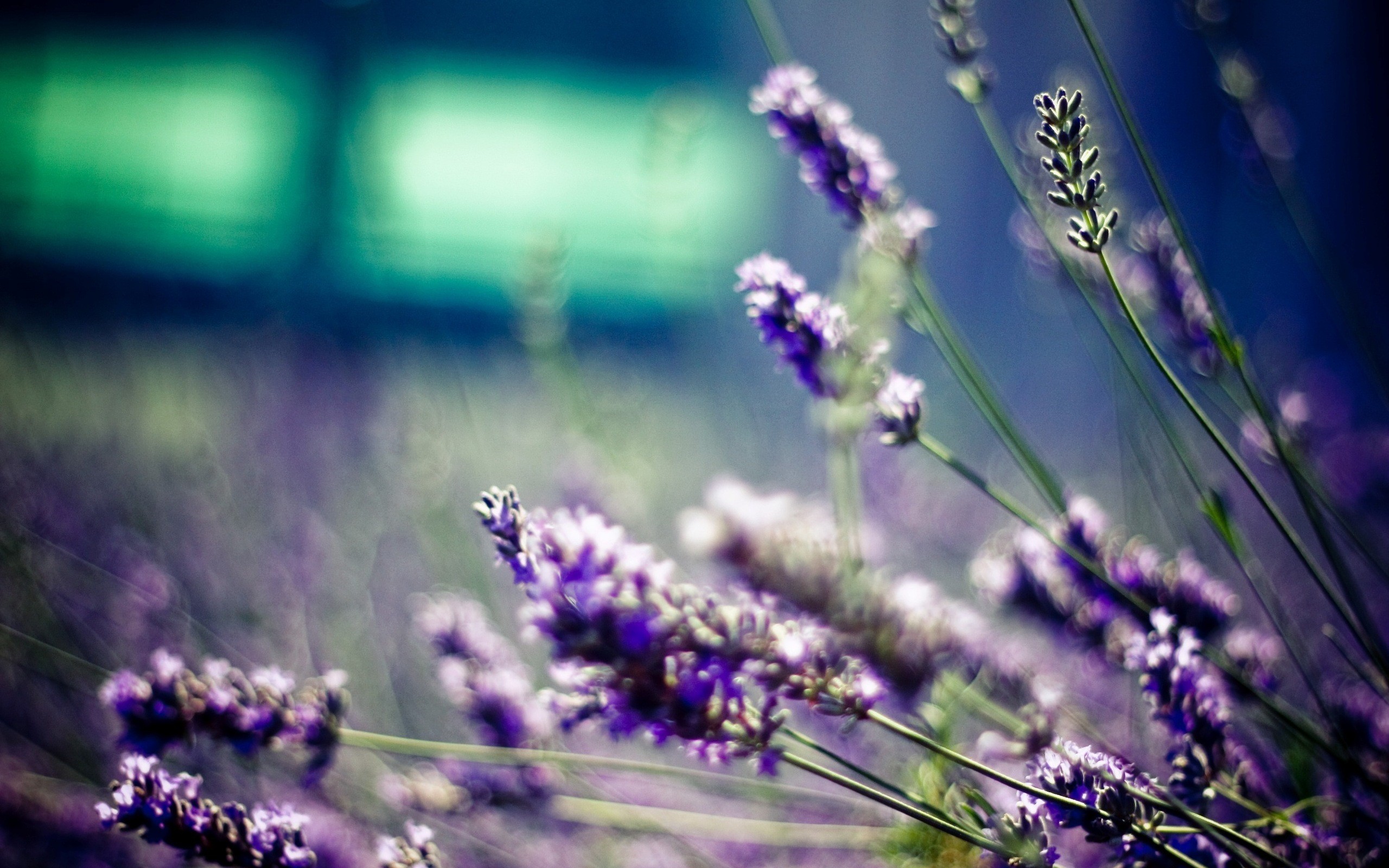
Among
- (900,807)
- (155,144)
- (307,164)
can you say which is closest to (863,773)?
(900,807)

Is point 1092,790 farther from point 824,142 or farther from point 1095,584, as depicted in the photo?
point 824,142

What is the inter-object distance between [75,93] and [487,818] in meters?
7.88

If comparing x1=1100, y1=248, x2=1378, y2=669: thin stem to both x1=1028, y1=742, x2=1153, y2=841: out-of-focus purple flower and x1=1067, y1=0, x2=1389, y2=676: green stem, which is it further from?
x1=1028, y1=742, x2=1153, y2=841: out-of-focus purple flower

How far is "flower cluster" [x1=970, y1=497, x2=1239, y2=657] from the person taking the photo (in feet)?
2.51

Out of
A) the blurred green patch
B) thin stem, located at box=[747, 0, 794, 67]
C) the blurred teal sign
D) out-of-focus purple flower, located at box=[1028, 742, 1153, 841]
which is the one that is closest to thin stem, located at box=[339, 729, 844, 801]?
out-of-focus purple flower, located at box=[1028, 742, 1153, 841]

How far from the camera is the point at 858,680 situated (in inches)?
22.6

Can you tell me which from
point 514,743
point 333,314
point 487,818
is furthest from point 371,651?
point 333,314

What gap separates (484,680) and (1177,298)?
2.65 ft

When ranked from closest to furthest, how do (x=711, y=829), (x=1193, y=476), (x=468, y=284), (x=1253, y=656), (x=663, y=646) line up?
(x=663, y=646), (x=1193, y=476), (x=1253, y=656), (x=711, y=829), (x=468, y=284)

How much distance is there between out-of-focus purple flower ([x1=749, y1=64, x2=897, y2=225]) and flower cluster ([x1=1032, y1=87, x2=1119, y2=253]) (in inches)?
6.8

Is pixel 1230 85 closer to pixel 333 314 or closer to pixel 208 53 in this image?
pixel 333 314

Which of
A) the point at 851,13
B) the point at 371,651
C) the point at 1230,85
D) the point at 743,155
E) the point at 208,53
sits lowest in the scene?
the point at 371,651

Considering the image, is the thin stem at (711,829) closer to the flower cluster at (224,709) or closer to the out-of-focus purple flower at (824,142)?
the flower cluster at (224,709)

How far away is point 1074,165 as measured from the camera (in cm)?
57
